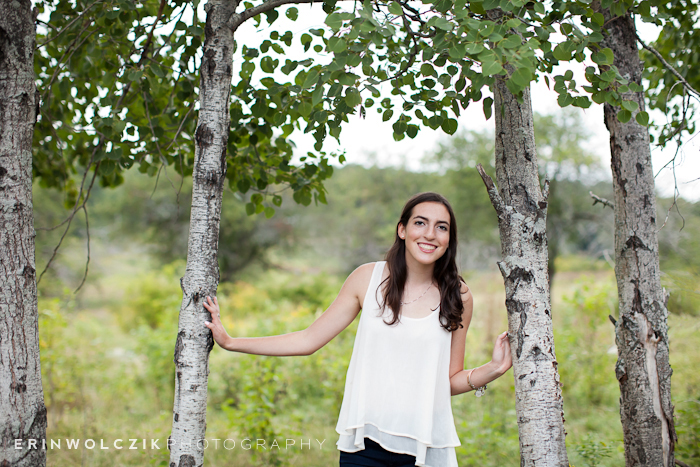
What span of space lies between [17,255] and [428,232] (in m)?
1.71

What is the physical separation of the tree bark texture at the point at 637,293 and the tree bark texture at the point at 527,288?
2.04ft

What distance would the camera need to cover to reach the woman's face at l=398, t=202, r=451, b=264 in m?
2.09

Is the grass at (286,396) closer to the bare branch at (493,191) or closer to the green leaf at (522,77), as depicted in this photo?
the bare branch at (493,191)

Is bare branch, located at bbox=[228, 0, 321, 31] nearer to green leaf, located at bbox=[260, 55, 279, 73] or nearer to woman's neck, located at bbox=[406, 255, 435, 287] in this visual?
green leaf, located at bbox=[260, 55, 279, 73]

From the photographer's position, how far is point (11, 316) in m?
1.92

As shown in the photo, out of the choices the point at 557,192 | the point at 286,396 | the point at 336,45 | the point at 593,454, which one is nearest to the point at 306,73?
the point at 336,45

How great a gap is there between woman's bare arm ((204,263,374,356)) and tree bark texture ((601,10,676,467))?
1287mm

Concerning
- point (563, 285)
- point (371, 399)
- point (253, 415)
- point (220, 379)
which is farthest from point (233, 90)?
point (563, 285)

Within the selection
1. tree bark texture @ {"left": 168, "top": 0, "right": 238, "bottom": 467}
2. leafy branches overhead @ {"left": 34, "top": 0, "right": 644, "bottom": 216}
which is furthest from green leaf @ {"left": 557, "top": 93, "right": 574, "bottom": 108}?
Result: tree bark texture @ {"left": 168, "top": 0, "right": 238, "bottom": 467}

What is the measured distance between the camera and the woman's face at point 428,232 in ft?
6.86

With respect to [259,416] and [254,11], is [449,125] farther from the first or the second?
[259,416]

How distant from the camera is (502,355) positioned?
2027 millimetres

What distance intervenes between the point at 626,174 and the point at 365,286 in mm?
1417

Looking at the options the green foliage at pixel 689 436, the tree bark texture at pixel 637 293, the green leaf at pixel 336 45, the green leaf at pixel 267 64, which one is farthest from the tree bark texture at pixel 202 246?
the green foliage at pixel 689 436
